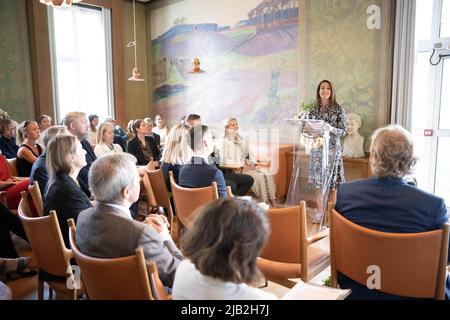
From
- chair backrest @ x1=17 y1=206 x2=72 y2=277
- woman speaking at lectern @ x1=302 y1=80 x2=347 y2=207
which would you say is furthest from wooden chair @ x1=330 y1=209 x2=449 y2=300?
woman speaking at lectern @ x1=302 y1=80 x2=347 y2=207

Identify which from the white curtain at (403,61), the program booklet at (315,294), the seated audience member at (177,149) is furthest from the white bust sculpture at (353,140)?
the program booklet at (315,294)

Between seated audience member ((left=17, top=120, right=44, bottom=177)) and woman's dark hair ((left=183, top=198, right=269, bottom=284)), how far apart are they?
383 cm

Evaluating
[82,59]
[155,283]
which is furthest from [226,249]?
[82,59]

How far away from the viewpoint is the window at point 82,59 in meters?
7.31

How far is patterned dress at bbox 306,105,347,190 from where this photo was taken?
418cm

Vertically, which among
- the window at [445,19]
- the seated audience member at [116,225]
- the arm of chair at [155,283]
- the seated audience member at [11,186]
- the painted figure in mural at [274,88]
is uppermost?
the window at [445,19]

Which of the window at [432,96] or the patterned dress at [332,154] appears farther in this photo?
the window at [432,96]

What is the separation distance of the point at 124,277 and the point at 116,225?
261 millimetres

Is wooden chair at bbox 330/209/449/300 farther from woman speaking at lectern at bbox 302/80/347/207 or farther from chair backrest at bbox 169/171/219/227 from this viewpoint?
woman speaking at lectern at bbox 302/80/347/207

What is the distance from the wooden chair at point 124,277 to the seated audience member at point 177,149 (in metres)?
2.29

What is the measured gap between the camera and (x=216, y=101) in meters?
7.31

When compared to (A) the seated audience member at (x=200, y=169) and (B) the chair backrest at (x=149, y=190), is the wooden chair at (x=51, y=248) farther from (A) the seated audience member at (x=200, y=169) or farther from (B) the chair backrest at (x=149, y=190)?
(B) the chair backrest at (x=149, y=190)
